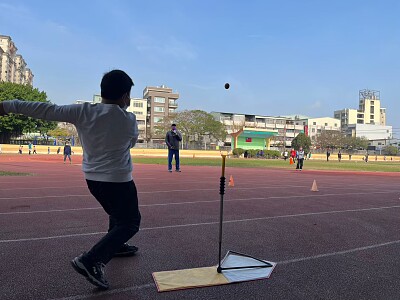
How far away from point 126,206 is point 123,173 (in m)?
0.32

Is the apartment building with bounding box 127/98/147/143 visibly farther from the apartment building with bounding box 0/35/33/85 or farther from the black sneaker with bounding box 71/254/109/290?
the black sneaker with bounding box 71/254/109/290

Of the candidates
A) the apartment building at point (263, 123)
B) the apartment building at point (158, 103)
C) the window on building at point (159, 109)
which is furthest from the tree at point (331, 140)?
the window on building at point (159, 109)

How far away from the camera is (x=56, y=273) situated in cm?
358

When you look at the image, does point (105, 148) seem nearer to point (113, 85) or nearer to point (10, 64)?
point (113, 85)

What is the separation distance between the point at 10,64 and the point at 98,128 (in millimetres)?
135000

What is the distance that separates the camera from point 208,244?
480 centimetres

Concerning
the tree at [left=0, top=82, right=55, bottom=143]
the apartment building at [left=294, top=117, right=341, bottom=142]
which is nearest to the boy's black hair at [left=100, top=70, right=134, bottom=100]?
the tree at [left=0, top=82, right=55, bottom=143]

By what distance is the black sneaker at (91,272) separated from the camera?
124 inches

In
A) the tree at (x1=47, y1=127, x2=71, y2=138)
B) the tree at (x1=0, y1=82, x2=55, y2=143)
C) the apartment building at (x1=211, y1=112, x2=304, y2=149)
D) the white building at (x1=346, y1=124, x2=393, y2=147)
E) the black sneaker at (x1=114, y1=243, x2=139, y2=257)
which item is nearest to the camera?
the black sneaker at (x1=114, y1=243, x2=139, y2=257)

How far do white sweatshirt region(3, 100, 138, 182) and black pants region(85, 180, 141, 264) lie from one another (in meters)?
0.08

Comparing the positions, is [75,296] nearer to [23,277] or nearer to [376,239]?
[23,277]

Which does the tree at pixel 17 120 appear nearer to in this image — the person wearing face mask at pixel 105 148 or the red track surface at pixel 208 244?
the red track surface at pixel 208 244

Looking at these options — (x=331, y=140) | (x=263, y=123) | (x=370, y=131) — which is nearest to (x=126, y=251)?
(x=331, y=140)

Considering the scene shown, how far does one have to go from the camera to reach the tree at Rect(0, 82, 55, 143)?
5803 centimetres
